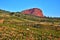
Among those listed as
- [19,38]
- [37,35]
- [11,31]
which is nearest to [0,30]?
[11,31]

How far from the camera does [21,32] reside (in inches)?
1385

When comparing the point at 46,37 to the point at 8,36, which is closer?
the point at 8,36

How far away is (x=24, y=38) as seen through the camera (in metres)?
32.5

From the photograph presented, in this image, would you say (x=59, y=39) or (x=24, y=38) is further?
(x=59, y=39)

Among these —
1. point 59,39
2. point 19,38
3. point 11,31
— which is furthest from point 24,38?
point 59,39

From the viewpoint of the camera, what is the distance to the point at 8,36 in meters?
31.7

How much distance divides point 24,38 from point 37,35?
11.5 ft

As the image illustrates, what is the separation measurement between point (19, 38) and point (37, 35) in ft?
14.6

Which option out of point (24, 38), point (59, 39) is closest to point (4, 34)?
point (24, 38)

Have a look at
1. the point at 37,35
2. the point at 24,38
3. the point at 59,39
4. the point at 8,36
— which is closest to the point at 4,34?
the point at 8,36

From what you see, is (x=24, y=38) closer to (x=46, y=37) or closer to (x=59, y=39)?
(x=46, y=37)

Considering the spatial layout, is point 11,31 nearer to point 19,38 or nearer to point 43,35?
point 19,38

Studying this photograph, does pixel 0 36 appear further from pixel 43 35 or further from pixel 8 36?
pixel 43 35

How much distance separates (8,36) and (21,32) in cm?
406
